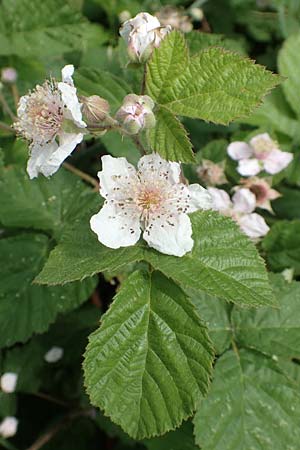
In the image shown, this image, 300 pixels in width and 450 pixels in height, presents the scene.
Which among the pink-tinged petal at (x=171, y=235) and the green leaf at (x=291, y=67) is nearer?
the pink-tinged petal at (x=171, y=235)

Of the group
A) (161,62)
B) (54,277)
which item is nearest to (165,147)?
(161,62)

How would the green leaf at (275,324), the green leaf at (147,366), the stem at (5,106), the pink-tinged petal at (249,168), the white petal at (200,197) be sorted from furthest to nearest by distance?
the stem at (5,106) → the pink-tinged petal at (249,168) → the green leaf at (275,324) → the white petal at (200,197) → the green leaf at (147,366)

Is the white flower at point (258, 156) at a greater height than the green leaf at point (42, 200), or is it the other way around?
the white flower at point (258, 156)

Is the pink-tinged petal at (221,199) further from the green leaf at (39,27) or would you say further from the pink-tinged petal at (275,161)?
the green leaf at (39,27)

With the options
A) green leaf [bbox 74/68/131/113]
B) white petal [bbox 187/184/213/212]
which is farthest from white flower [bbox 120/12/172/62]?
green leaf [bbox 74/68/131/113]

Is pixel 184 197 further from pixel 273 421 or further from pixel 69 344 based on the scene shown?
pixel 69 344

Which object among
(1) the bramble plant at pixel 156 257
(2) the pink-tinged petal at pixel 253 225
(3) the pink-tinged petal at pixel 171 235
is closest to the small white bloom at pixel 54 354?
(1) the bramble plant at pixel 156 257
